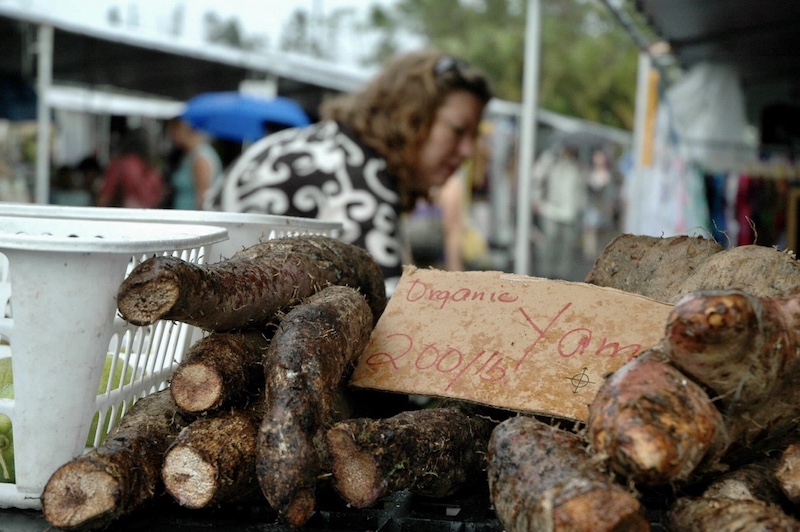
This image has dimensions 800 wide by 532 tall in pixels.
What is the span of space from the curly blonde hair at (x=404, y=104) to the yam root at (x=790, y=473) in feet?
8.47

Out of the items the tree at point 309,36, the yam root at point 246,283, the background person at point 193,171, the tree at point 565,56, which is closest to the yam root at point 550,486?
the yam root at point 246,283

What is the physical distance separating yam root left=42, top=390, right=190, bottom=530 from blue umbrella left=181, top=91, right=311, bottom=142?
8.48m

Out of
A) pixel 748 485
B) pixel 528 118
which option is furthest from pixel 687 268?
pixel 528 118

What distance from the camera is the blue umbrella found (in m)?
9.65

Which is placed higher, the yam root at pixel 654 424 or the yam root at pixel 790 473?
the yam root at pixel 654 424

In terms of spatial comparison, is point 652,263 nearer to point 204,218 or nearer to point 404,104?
point 204,218

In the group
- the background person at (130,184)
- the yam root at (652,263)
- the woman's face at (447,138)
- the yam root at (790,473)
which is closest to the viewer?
the yam root at (790,473)

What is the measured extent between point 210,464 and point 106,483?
18 cm

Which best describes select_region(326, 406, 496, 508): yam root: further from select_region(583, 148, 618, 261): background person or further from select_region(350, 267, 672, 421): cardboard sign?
select_region(583, 148, 618, 261): background person

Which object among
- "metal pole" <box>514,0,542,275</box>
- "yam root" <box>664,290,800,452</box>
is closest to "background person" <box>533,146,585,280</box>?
"metal pole" <box>514,0,542,275</box>

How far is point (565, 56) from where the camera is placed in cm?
3173

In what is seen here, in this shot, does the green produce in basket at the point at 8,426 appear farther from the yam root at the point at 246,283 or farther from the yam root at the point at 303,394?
the yam root at the point at 303,394

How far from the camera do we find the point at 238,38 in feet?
41.8

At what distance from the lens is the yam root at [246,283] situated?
1359 millimetres
